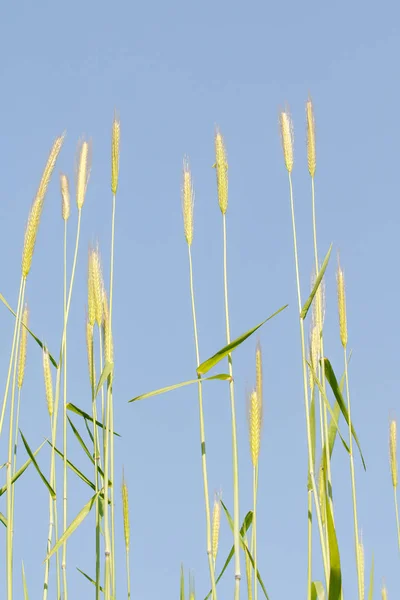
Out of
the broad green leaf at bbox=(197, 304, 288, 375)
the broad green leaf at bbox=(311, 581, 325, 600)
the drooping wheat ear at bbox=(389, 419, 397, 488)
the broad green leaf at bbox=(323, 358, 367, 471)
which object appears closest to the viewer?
the broad green leaf at bbox=(311, 581, 325, 600)

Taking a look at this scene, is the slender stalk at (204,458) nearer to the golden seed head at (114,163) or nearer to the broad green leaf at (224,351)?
the broad green leaf at (224,351)

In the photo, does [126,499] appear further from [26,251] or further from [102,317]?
[26,251]

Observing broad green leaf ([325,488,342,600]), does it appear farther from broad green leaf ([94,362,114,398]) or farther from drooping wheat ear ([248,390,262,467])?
broad green leaf ([94,362,114,398])

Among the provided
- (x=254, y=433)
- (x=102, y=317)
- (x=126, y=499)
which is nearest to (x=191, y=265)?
(x=102, y=317)

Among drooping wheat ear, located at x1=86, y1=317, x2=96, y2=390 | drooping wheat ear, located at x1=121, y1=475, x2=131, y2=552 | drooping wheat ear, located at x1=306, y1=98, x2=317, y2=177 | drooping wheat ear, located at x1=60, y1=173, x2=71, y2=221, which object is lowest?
drooping wheat ear, located at x1=121, y1=475, x2=131, y2=552

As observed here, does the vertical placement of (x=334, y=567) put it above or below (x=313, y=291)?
below

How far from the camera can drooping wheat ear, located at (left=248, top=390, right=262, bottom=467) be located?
6.16ft

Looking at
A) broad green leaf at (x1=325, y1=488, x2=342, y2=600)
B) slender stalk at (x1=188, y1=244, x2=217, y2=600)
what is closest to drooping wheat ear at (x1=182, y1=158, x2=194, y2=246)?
slender stalk at (x1=188, y1=244, x2=217, y2=600)

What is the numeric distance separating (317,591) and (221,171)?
3.47 feet

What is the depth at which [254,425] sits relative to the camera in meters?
1.89

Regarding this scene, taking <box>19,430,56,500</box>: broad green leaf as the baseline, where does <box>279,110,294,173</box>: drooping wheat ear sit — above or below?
above

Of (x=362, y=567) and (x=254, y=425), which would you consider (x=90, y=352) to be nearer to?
(x=254, y=425)

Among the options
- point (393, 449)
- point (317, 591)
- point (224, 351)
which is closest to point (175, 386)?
point (224, 351)

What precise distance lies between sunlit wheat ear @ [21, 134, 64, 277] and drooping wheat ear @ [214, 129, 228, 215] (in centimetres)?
44
